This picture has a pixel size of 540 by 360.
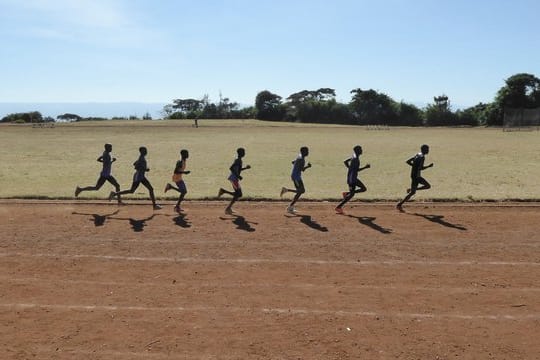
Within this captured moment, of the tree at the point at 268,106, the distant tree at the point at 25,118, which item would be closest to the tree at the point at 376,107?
the tree at the point at 268,106

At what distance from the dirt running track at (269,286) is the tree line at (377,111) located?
73.4m

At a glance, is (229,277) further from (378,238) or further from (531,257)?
(531,257)

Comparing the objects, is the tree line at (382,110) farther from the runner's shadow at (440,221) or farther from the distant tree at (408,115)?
the runner's shadow at (440,221)

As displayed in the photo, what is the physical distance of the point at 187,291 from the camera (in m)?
8.44

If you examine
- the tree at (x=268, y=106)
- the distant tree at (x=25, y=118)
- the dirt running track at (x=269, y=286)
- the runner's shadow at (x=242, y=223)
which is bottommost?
the dirt running track at (x=269, y=286)

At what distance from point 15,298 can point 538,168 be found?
23953mm

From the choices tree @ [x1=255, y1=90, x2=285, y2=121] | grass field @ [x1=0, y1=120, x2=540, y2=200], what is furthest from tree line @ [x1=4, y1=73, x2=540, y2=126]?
grass field @ [x1=0, y1=120, x2=540, y2=200]

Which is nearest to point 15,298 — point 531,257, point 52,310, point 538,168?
point 52,310

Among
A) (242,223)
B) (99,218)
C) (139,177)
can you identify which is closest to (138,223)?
(99,218)

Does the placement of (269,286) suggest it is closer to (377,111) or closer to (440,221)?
(440,221)

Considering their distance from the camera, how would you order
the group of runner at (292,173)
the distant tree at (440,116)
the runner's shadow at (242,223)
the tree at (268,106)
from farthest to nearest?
the tree at (268,106) → the distant tree at (440,116) → the group of runner at (292,173) → the runner's shadow at (242,223)

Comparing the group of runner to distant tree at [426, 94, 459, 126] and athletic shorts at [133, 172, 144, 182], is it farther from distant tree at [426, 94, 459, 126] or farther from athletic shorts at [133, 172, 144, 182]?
distant tree at [426, 94, 459, 126]

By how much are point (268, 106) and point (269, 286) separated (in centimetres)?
9631

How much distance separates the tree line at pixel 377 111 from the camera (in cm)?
7944
